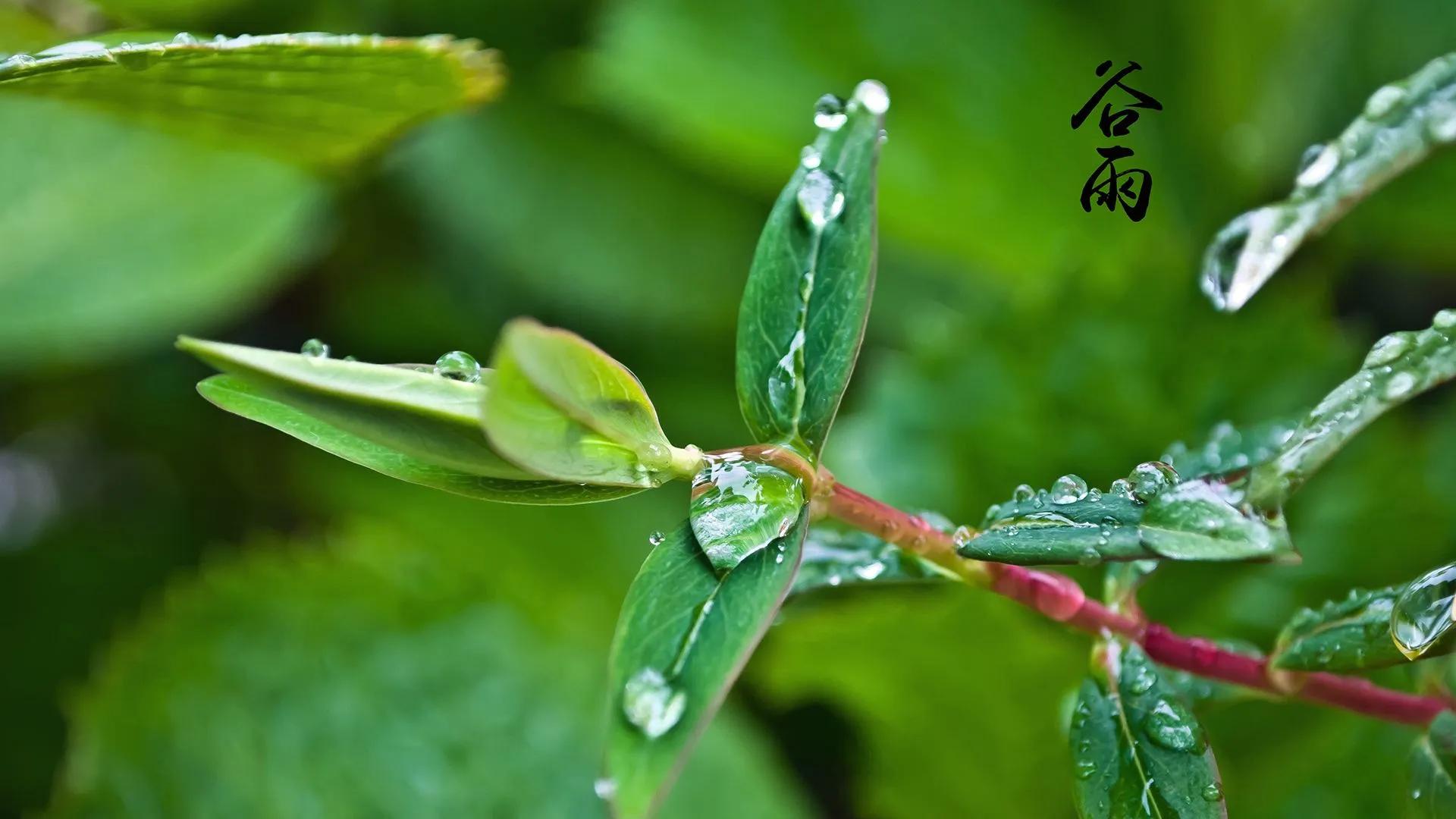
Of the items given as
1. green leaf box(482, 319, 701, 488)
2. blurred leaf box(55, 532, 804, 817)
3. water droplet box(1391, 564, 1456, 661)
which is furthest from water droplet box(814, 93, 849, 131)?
blurred leaf box(55, 532, 804, 817)

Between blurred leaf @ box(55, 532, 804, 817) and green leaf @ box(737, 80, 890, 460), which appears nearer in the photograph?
green leaf @ box(737, 80, 890, 460)

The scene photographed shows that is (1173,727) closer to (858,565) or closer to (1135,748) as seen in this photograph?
(1135,748)

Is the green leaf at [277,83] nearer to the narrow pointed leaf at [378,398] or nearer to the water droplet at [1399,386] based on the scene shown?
the narrow pointed leaf at [378,398]

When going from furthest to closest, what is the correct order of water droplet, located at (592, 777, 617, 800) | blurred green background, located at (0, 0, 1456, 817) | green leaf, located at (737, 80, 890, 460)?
blurred green background, located at (0, 0, 1456, 817)
green leaf, located at (737, 80, 890, 460)
water droplet, located at (592, 777, 617, 800)

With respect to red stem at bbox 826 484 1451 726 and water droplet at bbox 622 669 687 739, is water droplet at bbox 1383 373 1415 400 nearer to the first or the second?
red stem at bbox 826 484 1451 726

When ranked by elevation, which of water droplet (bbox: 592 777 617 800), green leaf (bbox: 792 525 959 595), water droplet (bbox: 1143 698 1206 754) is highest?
water droplet (bbox: 1143 698 1206 754)

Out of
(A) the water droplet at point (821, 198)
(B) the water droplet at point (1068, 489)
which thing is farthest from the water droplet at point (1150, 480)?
(A) the water droplet at point (821, 198)

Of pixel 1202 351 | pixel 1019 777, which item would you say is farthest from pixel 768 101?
pixel 1019 777
